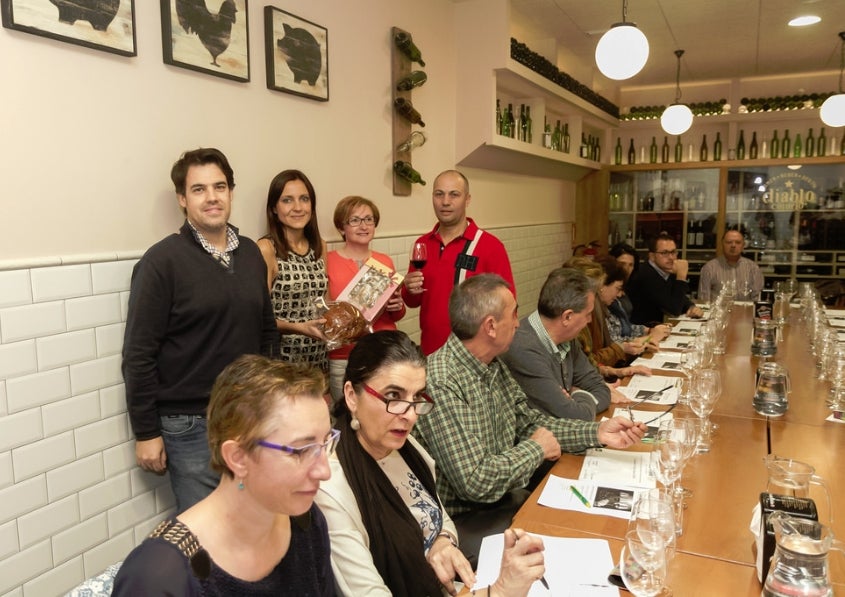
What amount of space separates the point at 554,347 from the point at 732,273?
4636mm

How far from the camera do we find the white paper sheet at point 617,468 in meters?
2.07

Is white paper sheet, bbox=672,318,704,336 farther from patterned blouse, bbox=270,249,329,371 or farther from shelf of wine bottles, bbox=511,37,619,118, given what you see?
patterned blouse, bbox=270,249,329,371

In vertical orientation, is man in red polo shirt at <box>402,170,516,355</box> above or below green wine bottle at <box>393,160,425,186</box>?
below

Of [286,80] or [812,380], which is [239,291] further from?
[812,380]

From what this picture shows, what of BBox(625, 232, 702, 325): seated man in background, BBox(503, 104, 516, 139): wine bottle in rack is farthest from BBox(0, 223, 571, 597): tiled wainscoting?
BBox(625, 232, 702, 325): seated man in background

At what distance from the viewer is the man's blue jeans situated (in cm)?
247

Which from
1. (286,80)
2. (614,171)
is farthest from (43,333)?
(614,171)

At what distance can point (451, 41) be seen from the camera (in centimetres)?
512

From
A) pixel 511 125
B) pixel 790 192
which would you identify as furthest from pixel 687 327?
pixel 790 192

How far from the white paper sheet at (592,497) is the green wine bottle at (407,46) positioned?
3.17 m

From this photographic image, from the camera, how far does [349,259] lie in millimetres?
3428

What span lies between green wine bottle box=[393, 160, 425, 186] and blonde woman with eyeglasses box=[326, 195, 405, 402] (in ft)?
3.10

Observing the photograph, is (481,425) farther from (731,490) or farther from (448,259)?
(448,259)

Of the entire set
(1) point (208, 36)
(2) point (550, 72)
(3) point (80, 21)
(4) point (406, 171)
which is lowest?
(4) point (406, 171)
